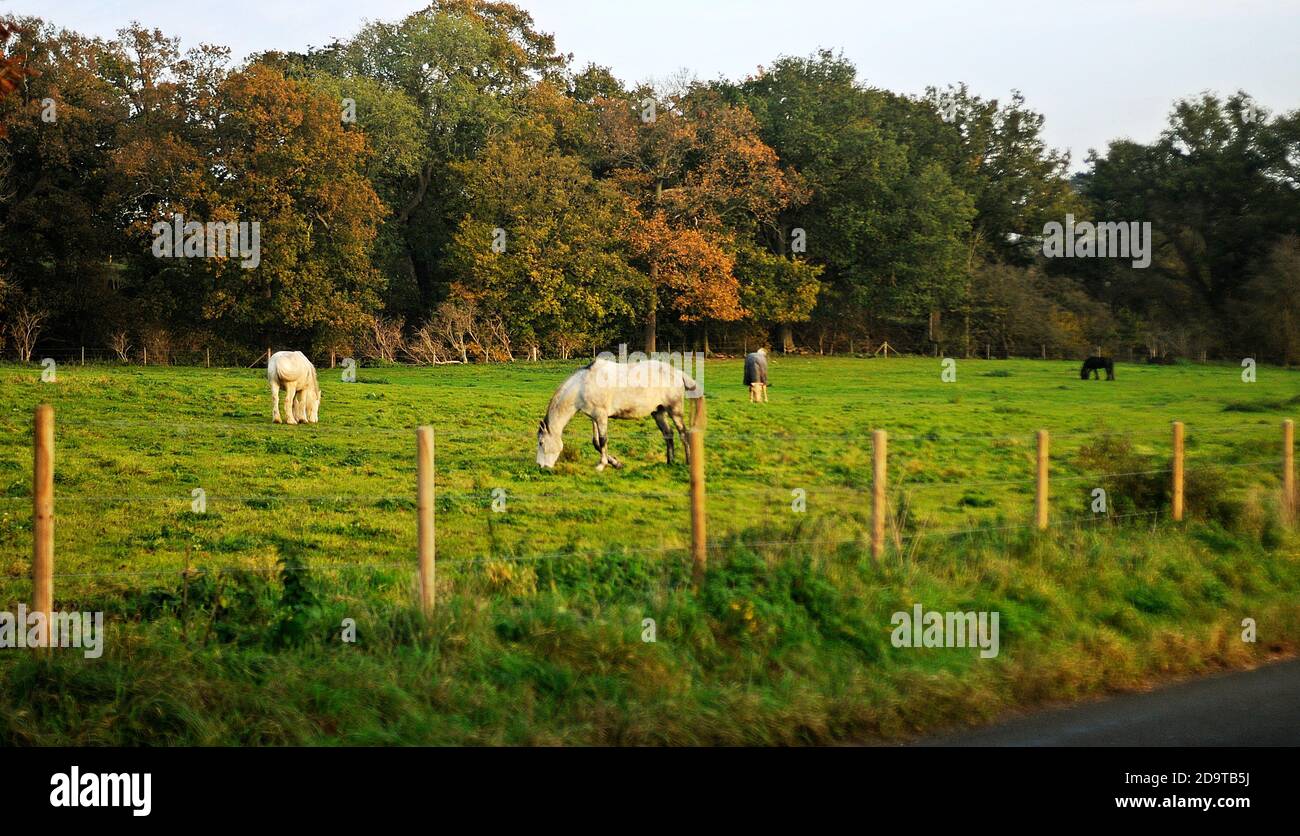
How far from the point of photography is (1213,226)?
67562 millimetres

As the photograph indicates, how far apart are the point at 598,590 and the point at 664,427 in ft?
37.0

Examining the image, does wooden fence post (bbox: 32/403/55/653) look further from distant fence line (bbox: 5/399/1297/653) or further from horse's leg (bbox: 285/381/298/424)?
horse's leg (bbox: 285/381/298/424)

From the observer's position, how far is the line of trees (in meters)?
46.8

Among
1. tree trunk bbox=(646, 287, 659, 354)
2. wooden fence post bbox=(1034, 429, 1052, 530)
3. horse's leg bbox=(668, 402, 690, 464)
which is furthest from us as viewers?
tree trunk bbox=(646, 287, 659, 354)

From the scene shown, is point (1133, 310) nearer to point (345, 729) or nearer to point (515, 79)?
point (515, 79)

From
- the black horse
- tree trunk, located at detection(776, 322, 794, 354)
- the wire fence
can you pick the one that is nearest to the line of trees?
tree trunk, located at detection(776, 322, 794, 354)

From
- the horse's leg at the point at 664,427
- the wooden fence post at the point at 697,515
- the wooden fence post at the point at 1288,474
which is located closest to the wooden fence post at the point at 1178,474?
the wooden fence post at the point at 1288,474

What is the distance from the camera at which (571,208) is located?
52844mm

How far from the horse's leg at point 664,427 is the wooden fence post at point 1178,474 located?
27.6ft

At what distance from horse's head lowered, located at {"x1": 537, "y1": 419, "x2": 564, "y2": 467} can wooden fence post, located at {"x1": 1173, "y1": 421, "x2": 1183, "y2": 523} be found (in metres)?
8.86
